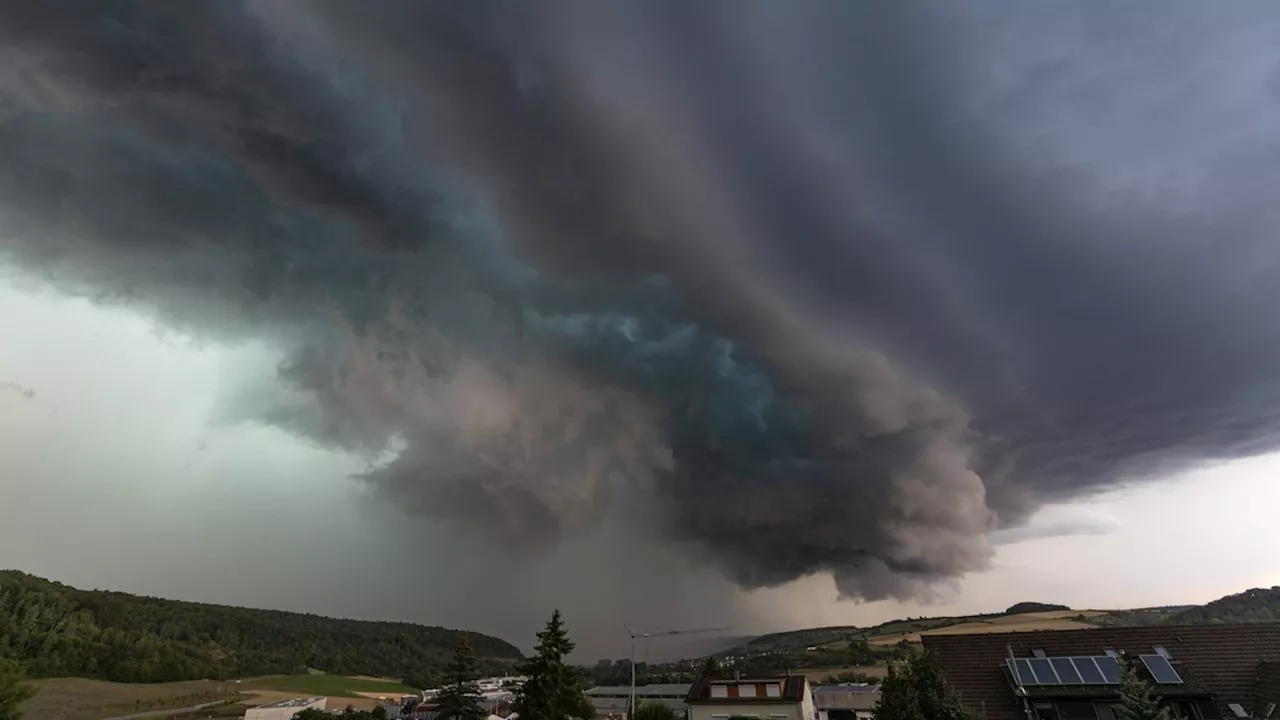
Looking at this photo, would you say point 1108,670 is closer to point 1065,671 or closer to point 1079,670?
point 1079,670

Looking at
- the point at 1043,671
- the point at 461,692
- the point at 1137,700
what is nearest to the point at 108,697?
the point at 461,692

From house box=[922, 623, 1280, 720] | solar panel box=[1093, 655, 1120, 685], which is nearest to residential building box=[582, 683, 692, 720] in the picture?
house box=[922, 623, 1280, 720]

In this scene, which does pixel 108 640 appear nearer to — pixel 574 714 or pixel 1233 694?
pixel 574 714

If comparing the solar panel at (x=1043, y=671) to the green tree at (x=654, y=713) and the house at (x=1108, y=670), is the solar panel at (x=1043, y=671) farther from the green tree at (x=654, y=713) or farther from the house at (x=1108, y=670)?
the green tree at (x=654, y=713)

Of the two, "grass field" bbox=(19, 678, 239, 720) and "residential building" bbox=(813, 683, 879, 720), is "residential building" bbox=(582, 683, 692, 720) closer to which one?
"residential building" bbox=(813, 683, 879, 720)

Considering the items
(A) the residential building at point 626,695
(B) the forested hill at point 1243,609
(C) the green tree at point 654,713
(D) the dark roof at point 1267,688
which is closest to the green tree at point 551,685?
(C) the green tree at point 654,713

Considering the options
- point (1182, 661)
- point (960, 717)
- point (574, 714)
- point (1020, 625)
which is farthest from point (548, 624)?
point (1020, 625)
